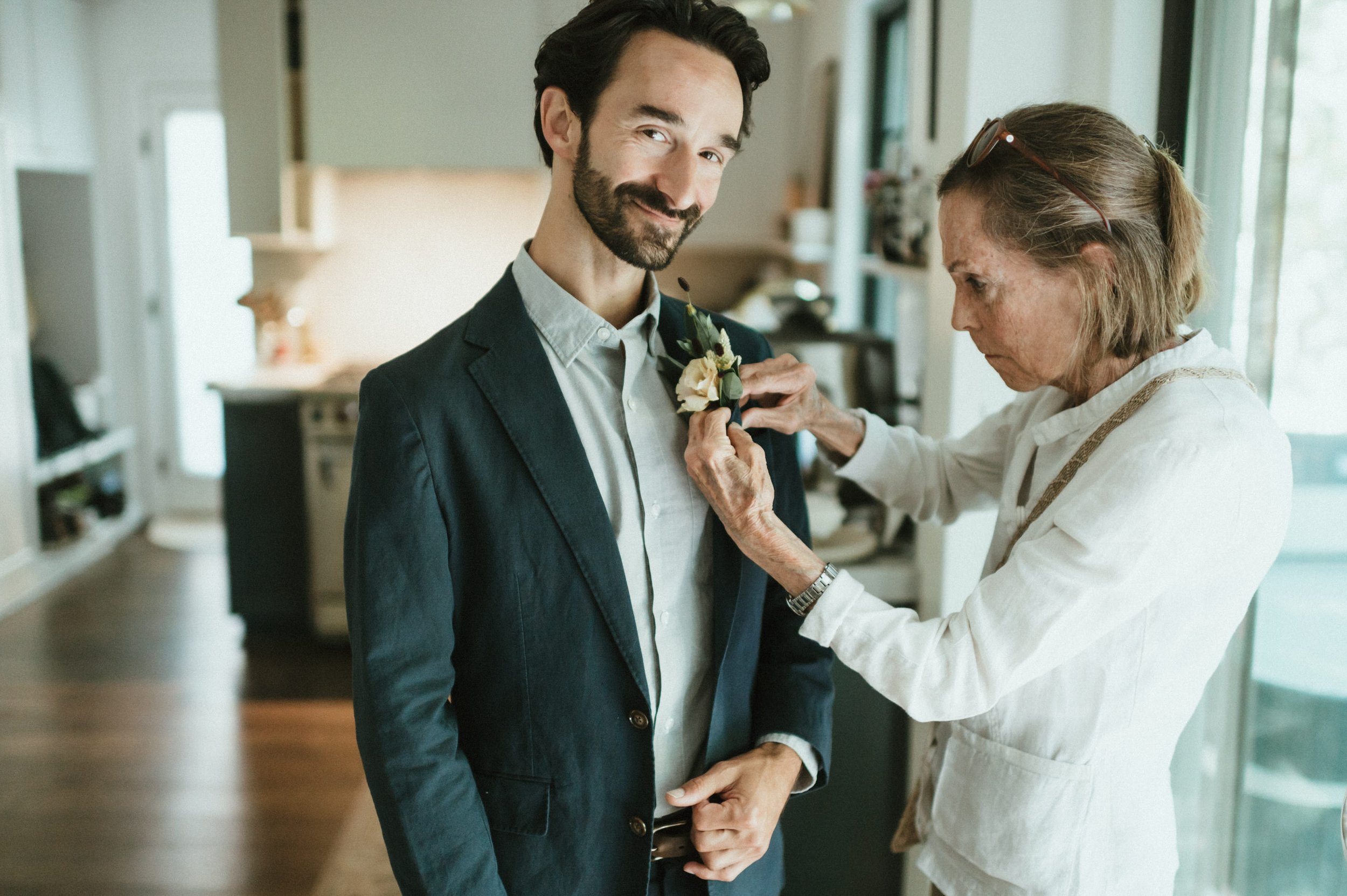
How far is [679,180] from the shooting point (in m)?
1.21

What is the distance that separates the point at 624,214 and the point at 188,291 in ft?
19.3

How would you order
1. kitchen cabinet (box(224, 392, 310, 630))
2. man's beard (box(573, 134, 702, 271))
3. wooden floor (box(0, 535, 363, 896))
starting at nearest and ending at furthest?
man's beard (box(573, 134, 702, 271))
wooden floor (box(0, 535, 363, 896))
kitchen cabinet (box(224, 392, 310, 630))

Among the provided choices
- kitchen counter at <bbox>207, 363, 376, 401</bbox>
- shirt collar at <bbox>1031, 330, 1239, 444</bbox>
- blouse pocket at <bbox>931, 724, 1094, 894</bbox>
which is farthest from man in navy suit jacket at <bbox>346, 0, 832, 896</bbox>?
kitchen counter at <bbox>207, 363, 376, 401</bbox>

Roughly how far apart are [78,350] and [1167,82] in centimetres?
600

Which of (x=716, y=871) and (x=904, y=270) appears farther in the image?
(x=904, y=270)

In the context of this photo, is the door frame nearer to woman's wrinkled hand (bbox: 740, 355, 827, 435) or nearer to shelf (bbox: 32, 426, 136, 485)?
shelf (bbox: 32, 426, 136, 485)

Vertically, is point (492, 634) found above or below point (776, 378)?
below

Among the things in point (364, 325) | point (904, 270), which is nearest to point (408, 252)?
point (364, 325)

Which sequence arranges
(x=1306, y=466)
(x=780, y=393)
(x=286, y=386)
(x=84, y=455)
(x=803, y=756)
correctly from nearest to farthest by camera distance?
(x=803, y=756)
(x=780, y=393)
(x=1306, y=466)
(x=286, y=386)
(x=84, y=455)

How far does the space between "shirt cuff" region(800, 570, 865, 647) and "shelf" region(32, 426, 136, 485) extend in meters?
5.21

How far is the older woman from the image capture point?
1.13m

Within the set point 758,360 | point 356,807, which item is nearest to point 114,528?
point 356,807

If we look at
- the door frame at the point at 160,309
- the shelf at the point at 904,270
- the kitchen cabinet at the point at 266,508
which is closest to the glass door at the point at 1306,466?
the shelf at the point at 904,270

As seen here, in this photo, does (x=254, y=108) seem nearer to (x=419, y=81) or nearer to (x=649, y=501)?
(x=419, y=81)
